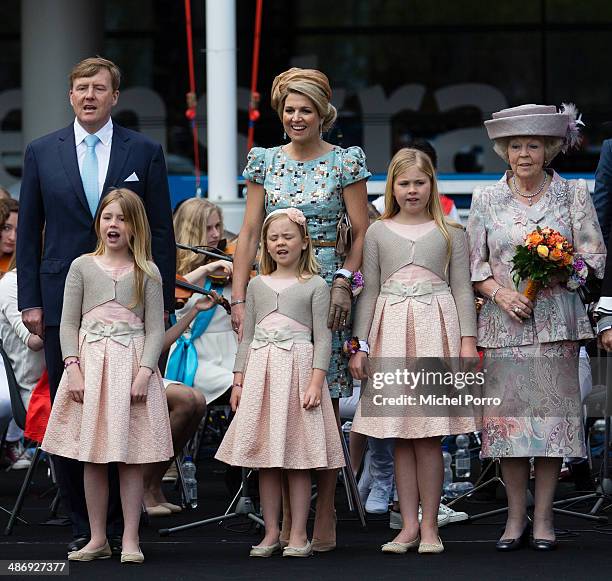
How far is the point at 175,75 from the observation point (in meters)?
18.9

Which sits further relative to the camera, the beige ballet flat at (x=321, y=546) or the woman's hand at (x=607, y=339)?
the beige ballet flat at (x=321, y=546)

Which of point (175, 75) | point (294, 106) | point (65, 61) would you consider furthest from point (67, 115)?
point (294, 106)

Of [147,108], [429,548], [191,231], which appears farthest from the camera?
[147,108]

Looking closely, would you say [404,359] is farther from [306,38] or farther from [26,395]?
[306,38]

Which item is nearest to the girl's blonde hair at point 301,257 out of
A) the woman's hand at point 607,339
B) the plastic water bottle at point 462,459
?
the woman's hand at point 607,339

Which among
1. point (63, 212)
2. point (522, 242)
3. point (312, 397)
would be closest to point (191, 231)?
point (63, 212)

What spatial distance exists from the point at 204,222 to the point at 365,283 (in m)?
2.22

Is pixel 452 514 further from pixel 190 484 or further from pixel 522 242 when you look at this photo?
pixel 522 242

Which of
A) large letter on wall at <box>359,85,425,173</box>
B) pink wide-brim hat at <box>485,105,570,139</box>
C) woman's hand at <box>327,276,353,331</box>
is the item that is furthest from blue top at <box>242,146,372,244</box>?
large letter on wall at <box>359,85,425,173</box>

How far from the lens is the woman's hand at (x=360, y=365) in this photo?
6660 millimetres

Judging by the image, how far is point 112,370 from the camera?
21.4 feet

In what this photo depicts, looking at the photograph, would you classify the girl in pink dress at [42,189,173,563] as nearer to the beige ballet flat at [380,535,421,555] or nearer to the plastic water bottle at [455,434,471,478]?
the beige ballet flat at [380,535,421,555]

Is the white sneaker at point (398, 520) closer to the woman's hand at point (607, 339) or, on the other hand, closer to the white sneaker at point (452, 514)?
the white sneaker at point (452, 514)

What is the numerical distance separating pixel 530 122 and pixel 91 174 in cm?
190
